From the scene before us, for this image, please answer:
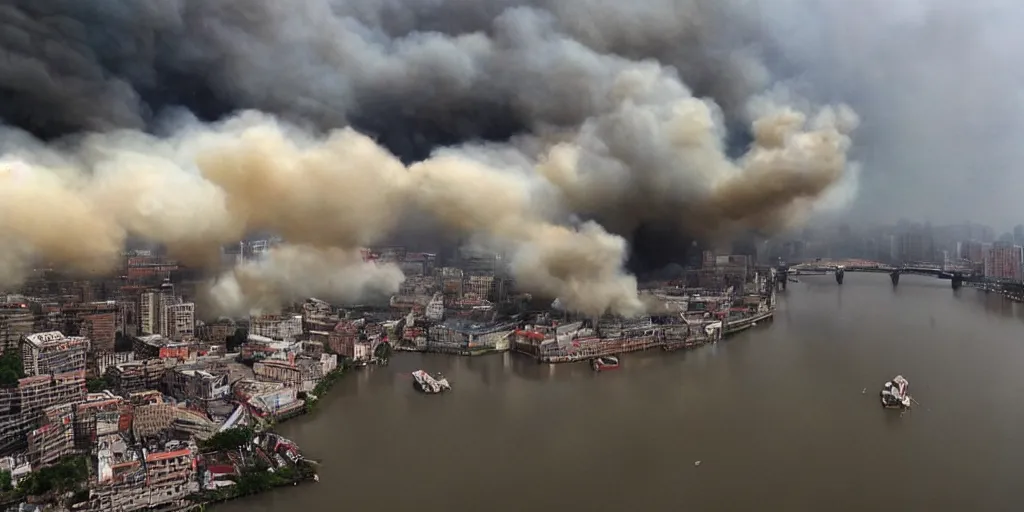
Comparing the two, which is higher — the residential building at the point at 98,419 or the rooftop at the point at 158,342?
the rooftop at the point at 158,342

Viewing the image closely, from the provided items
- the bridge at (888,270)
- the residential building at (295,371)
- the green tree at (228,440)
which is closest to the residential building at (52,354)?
the residential building at (295,371)

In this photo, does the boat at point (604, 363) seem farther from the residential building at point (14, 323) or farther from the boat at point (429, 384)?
the residential building at point (14, 323)

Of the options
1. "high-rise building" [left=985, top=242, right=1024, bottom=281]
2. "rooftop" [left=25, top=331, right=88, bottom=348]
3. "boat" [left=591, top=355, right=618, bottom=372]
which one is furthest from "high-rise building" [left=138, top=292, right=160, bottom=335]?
"high-rise building" [left=985, top=242, right=1024, bottom=281]

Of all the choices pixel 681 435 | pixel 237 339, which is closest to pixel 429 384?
pixel 681 435

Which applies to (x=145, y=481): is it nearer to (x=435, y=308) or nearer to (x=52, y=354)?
(x=52, y=354)

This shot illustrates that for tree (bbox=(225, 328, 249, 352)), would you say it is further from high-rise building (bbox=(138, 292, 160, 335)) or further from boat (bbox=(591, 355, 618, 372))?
boat (bbox=(591, 355, 618, 372))
